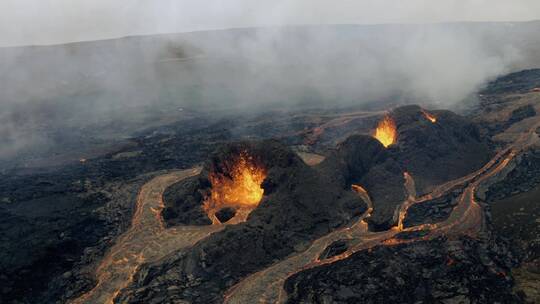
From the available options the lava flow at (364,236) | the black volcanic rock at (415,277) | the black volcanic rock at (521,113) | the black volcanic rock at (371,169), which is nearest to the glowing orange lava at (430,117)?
the black volcanic rock at (371,169)

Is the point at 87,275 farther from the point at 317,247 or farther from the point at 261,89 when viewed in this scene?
the point at 261,89

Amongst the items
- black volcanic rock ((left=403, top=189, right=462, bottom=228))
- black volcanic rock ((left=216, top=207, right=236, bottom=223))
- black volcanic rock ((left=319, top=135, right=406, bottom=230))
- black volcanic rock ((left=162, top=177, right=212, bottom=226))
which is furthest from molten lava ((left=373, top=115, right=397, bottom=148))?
black volcanic rock ((left=162, top=177, right=212, bottom=226))

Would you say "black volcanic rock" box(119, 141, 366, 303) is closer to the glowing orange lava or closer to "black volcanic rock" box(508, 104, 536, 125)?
the glowing orange lava

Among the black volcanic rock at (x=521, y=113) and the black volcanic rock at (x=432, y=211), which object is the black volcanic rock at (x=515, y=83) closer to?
the black volcanic rock at (x=521, y=113)

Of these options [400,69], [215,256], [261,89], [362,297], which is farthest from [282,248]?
[400,69]

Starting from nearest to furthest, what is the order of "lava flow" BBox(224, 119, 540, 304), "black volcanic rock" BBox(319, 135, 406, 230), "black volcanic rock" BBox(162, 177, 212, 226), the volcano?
"lava flow" BBox(224, 119, 540, 304) → the volcano → "black volcanic rock" BBox(162, 177, 212, 226) → "black volcanic rock" BBox(319, 135, 406, 230)

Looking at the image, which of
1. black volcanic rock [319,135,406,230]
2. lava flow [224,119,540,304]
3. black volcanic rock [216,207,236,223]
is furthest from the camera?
black volcanic rock [319,135,406,230]

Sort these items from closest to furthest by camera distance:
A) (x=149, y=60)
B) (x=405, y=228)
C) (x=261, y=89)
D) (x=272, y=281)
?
(x=272, y=281) → (x=405, y=228) → (x=261, y=89) → (x=149, y=60)
